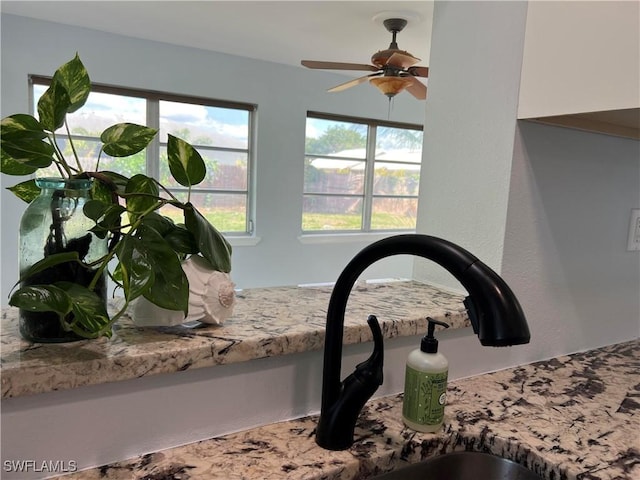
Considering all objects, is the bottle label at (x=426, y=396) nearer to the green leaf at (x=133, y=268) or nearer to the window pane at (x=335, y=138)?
the green leaf at (x=133, y=268)

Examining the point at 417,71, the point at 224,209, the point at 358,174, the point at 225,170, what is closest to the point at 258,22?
the point at 417,71

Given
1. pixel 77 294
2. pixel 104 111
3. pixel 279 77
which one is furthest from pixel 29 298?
pixel 279 77

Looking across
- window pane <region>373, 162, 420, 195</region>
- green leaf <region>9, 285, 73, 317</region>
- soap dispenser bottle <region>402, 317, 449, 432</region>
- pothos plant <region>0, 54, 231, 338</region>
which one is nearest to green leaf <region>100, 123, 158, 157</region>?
pothos plant <region>0, 54, 231, 338</region>

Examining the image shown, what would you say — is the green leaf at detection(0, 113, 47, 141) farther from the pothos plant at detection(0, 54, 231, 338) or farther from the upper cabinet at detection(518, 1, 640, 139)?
the upper cabinet at detection(518, 1, 640, 139)

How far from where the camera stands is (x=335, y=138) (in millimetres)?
4074

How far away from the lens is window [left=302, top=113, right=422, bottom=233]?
4.02 meters

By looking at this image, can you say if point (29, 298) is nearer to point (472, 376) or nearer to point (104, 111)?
point (472, 376)

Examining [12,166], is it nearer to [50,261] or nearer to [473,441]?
[50,261]

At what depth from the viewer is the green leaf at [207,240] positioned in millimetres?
604

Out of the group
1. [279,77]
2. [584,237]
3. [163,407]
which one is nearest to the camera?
[163,407]

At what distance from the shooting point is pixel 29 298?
19.3 inches

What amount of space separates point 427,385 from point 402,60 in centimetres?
213

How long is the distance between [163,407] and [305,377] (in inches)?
8.9

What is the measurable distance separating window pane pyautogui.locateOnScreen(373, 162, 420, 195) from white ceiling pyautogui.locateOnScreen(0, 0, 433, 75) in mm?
1327
